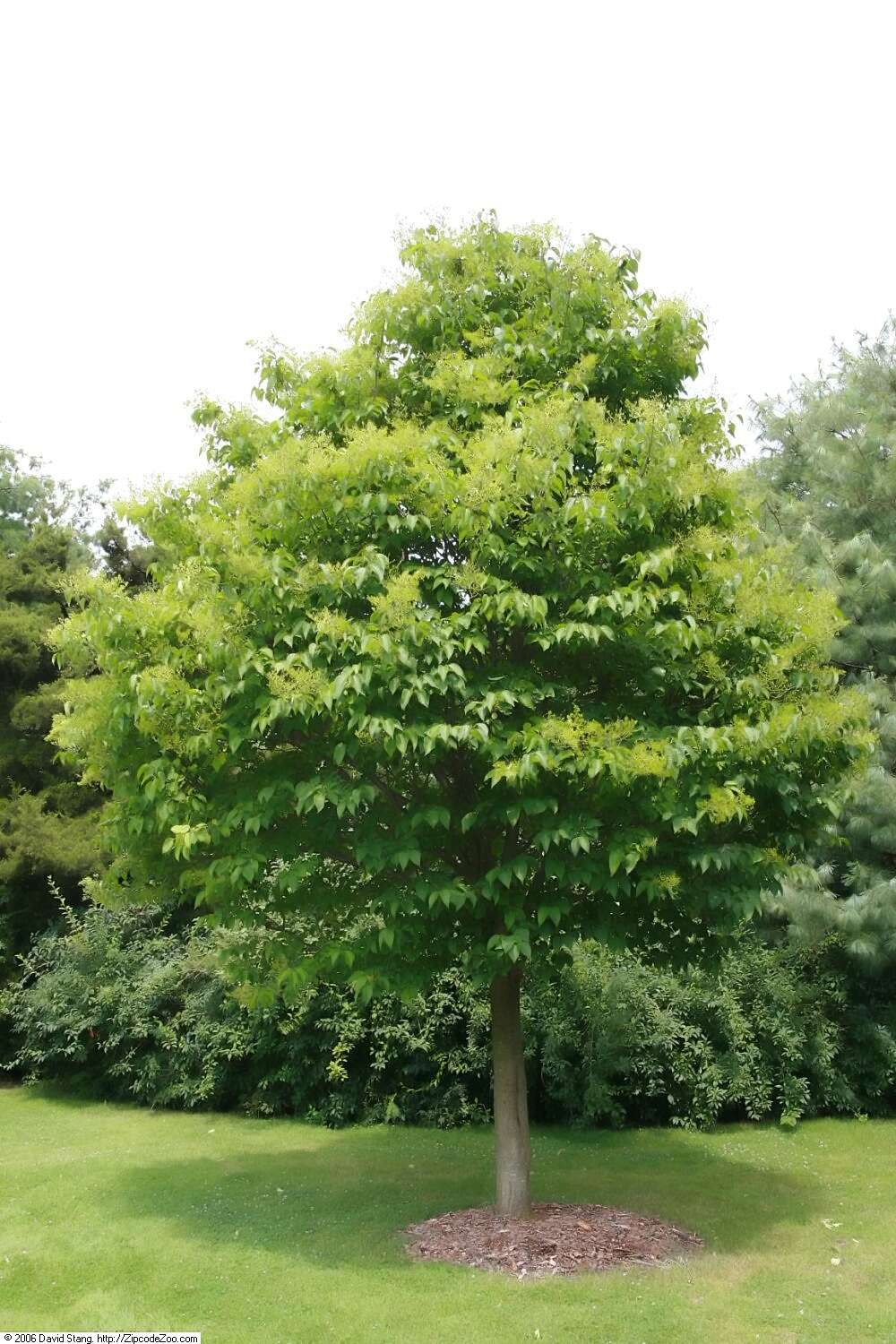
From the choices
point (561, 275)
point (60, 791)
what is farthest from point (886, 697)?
point (60, 791)

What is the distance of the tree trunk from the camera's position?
7.73 metres

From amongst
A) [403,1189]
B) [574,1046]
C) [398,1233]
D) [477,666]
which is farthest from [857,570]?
[398,1233]

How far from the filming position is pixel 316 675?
6.35 meters

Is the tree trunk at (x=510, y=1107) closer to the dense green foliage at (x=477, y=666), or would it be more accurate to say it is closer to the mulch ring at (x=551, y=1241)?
the mulch ring at (x=551, y=1241)

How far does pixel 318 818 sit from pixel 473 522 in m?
2.21

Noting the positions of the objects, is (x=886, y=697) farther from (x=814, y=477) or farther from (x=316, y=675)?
(x=316, y=675)

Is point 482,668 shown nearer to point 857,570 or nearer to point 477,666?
point 477,666

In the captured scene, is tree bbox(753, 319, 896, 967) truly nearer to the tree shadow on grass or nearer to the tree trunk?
the tree shadow on grass

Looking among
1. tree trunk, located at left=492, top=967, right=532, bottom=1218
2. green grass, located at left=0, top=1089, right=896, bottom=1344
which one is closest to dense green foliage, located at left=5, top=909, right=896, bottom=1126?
green grass, located at left=0, top=1089, right=896, bottom=1344

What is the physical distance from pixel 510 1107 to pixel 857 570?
7557mm

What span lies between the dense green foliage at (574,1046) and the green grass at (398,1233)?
43 cm

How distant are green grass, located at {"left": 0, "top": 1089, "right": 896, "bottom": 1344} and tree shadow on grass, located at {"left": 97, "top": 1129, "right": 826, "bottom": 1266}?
0.03 meters

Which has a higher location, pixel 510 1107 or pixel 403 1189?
pixel 510 1107

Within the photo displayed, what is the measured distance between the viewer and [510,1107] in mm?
7820
